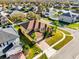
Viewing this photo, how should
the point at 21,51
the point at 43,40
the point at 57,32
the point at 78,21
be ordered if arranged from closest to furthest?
the point at 21,51 → the point at 43,40 → the point at 57,32 → the point at 78,21

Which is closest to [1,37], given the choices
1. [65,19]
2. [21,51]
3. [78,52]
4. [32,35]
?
[21,51]

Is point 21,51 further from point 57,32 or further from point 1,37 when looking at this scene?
point 57,32

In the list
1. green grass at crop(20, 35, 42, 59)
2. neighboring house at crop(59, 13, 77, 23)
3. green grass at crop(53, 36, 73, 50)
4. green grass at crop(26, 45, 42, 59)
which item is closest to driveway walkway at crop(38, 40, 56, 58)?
green grass at crop(20, 35, 42, 59)

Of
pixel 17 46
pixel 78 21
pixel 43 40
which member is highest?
pixel 17 46

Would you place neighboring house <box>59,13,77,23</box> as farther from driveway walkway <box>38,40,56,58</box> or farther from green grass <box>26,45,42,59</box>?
green grass <box>26,45,42,59</box>

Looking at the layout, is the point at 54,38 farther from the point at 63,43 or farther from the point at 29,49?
the point at 29,49

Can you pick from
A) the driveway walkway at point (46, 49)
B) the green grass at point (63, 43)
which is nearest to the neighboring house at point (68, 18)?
the green grass at point (63, 43)

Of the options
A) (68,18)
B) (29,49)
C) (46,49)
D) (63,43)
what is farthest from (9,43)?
(68,18)

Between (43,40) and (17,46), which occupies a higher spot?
(17,46)
